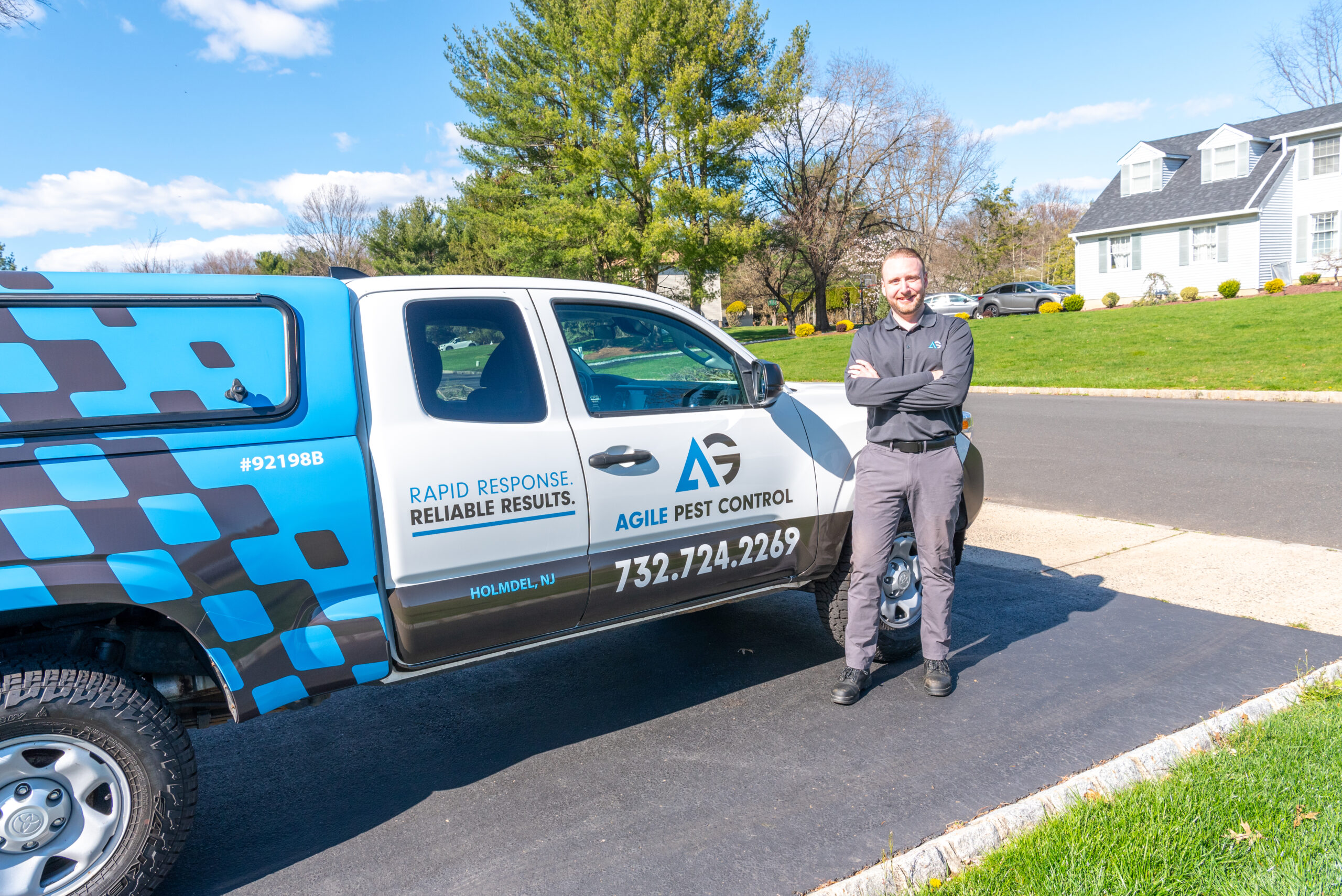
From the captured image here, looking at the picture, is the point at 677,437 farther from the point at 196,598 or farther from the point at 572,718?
the point at 196,598

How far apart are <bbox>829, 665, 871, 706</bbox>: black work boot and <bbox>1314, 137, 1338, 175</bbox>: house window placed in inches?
1525

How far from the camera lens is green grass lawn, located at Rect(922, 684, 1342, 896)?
263cm

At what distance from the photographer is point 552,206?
1289 inches

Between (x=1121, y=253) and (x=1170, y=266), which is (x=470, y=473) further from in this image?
(x=1121, y=253)

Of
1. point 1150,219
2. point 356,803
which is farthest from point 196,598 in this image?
point 1150,219

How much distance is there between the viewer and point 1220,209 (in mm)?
34531

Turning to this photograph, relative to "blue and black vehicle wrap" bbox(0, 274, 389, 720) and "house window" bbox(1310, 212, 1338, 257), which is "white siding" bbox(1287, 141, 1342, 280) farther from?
"blue and black vehicle wrap" bbox(0, 274, 389, 720)

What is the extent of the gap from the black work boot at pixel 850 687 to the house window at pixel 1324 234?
1457 inches

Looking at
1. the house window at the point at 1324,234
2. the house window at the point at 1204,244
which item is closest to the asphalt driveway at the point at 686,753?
the house window at the point at 1324,234

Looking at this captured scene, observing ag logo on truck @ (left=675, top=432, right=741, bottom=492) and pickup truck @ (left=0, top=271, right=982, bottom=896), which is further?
ag logo on truck @ (left=675, top=432, right=741, bottom=492)

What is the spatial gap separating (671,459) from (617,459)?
28cm

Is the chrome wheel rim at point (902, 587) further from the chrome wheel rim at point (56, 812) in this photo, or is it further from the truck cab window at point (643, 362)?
the chrome wheel rim at point (56, 812)

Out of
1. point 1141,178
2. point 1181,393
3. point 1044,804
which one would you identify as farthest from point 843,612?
point 1141,178

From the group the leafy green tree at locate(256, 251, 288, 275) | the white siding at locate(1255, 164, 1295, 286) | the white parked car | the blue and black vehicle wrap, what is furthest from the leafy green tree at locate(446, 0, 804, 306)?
the blue and black vehicle wrap
